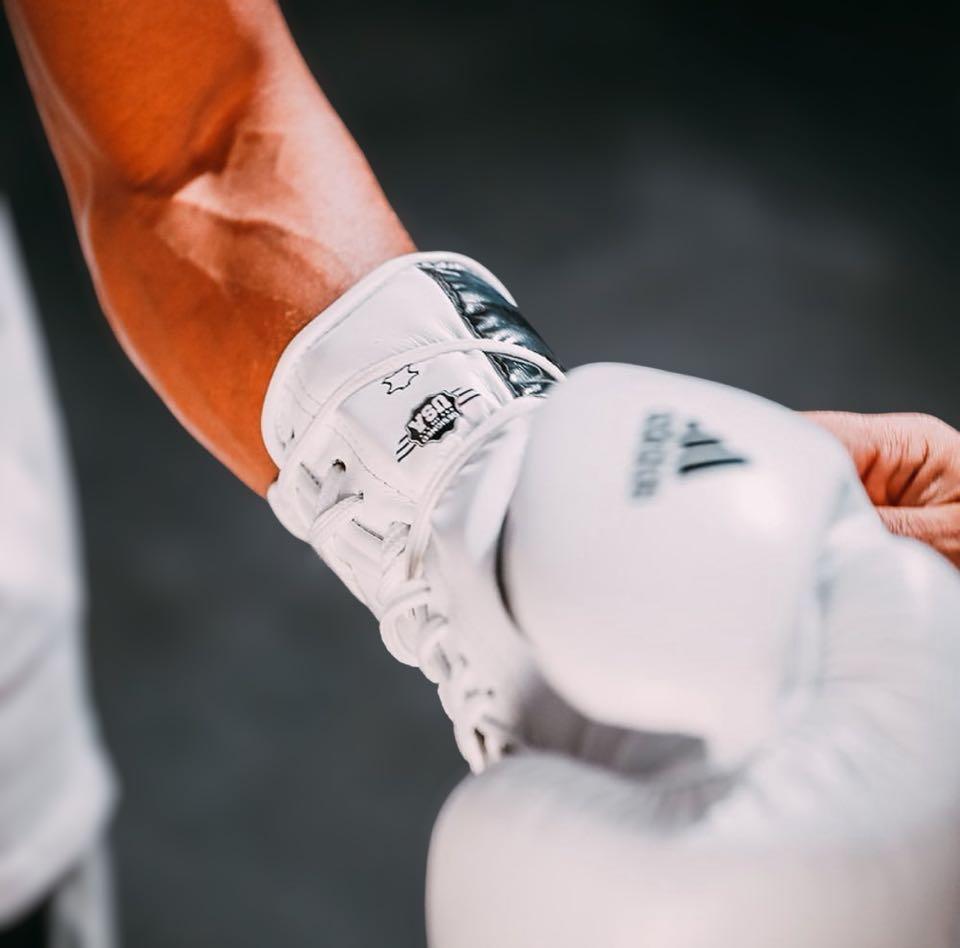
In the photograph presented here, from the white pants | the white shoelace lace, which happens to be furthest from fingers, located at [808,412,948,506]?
the white pants

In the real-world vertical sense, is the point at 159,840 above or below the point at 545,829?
below

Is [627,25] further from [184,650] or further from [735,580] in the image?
[735,580]

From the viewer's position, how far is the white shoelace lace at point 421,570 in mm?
486

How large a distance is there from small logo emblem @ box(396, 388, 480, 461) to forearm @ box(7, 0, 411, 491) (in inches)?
3.9

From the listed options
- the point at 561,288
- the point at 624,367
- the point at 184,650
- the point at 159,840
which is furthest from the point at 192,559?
the point at 624,367

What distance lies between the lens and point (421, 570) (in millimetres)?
517

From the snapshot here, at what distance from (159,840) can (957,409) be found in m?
1.36

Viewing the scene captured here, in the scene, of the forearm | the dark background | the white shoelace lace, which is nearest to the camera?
the white shoelace lace

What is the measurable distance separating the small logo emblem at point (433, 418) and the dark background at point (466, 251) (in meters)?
1.34

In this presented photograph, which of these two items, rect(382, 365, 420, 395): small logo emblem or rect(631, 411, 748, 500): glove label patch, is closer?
rect(631, 411, 748, 500): glove label patch

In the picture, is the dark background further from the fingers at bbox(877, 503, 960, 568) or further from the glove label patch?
the glove label patch

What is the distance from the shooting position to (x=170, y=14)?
62 cm

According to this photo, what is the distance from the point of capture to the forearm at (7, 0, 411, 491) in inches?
24.2

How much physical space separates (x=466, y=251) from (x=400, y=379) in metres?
1.57
